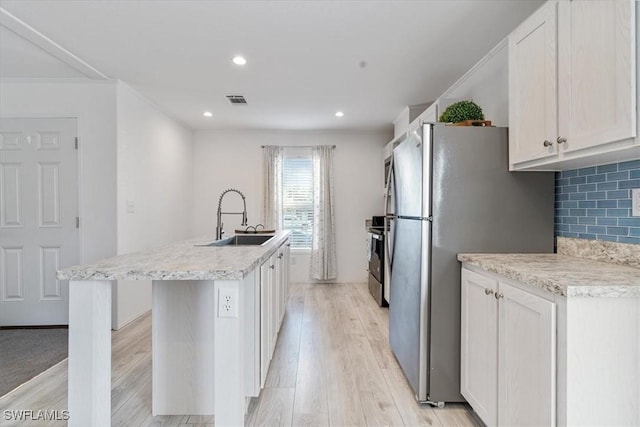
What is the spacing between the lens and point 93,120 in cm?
322

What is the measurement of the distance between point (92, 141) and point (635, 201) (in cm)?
404

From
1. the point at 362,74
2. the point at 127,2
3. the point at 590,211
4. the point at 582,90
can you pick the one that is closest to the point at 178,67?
the point at 127,2

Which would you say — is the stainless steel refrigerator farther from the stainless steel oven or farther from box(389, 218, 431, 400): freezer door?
the stainless steel oven

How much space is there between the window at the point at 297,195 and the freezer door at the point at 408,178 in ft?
9.64

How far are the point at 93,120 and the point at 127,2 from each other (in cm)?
160

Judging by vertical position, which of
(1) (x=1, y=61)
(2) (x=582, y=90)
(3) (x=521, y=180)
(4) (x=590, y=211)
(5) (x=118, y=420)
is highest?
(1) (x=1, y=61)

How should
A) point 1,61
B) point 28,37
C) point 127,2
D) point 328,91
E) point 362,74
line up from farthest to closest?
Answer: point 328,91 → point 362,74 → point 1,61 → point 28,37 → point 127,2

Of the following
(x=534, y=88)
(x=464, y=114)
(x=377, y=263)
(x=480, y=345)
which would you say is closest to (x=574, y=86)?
(x=534, y=88)

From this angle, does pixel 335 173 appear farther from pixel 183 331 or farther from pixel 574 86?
pixel 574 86

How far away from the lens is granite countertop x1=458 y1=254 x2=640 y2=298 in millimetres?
1105

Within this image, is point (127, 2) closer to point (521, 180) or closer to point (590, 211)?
point (521, 180)

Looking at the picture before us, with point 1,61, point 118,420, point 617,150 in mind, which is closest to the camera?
point 617,150

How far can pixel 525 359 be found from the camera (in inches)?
51.8

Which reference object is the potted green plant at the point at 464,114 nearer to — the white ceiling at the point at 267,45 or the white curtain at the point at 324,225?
the white ceiling at the point at 267,45
